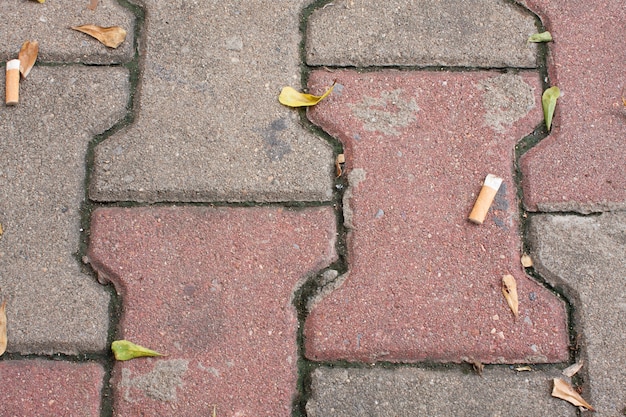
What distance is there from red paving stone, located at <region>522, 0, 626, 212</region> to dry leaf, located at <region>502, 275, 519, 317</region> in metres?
0.19

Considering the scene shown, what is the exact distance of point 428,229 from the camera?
157 cm

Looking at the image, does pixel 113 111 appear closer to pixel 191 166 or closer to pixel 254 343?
pixel 191 166

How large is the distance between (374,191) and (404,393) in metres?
0.47

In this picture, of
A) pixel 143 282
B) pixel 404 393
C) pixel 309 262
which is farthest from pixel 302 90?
pixel 404 393

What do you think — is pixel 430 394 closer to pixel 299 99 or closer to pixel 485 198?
Result: pixel 485 198

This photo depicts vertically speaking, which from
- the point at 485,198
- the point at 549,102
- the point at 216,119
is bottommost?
the point at 485,198

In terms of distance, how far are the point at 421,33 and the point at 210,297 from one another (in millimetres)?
876

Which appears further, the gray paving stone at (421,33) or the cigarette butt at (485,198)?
the gray paving stone at (421,33)

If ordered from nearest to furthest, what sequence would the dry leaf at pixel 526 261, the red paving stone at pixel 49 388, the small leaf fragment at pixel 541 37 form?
the red paving stone at pixel 49 388, the dry leaf at pixel 526 261, the small leaf fragment at pixel 541 37

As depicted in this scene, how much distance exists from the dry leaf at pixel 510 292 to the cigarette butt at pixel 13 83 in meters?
1.24

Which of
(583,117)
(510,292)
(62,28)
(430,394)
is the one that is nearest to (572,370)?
(510,292)

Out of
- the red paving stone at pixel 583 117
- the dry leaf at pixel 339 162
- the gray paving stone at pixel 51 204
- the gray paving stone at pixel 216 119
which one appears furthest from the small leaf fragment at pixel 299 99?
the red paving stone at pixel 583 117

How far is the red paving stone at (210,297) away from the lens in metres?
1.44

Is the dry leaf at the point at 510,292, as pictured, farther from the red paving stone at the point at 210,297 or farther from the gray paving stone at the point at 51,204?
the gray paving stone at the point at 51,204
